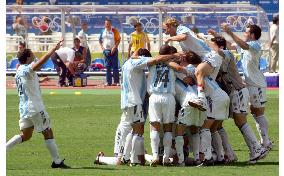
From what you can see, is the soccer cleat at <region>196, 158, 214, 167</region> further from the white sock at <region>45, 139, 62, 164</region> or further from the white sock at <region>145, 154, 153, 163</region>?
the white sock at <region>45, 139, 62, 164</region>

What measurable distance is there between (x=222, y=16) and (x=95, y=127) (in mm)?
18253

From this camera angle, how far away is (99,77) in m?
43.2

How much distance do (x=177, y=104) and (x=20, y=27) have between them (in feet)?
82.2

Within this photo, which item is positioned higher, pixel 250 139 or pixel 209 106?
pixel 209 106

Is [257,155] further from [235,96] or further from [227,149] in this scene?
[235,96]

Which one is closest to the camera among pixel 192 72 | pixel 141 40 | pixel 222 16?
pixel 192 72

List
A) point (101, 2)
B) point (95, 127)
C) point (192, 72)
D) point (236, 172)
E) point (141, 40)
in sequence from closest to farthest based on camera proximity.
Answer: point (236, 172) → point (192, 72) → point (95, 127) → point (141, 40) → point (101, 2)

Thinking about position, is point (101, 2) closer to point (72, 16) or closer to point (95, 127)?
point (72, 16)

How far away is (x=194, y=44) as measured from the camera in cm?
1916

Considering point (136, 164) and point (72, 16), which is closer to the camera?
point (136, 164)

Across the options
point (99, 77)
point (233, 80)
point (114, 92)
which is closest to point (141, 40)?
point (114, 92)

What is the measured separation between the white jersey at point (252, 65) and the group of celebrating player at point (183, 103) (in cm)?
38

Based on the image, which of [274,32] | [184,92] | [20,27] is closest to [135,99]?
[184,92]
